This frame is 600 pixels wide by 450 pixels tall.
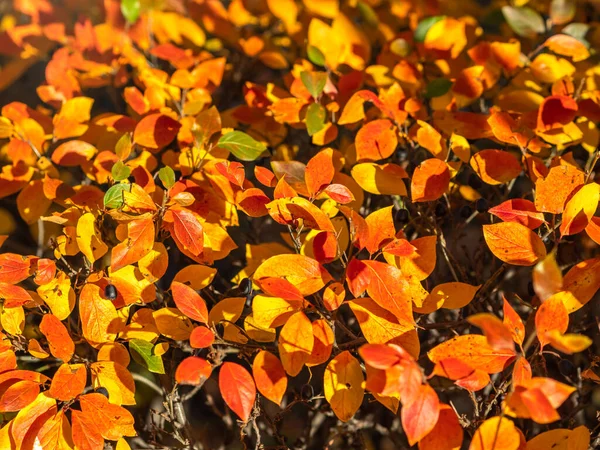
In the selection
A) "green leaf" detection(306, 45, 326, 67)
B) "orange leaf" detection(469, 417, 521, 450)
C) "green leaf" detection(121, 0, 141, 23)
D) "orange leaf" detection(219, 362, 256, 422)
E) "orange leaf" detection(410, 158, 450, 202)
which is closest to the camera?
"orange leaf" detection(469, 417, 521, 450)

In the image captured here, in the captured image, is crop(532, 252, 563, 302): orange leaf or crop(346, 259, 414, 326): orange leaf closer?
crop(532, 252, 563, 302): orange leaf

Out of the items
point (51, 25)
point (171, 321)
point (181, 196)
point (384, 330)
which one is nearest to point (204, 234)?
point (181, 196)

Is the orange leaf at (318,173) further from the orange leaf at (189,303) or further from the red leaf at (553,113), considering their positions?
the red leaf at (553,113)

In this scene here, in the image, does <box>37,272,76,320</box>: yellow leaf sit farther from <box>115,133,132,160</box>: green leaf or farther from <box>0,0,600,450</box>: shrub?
<box>115,133,132,160</box>: green leaf

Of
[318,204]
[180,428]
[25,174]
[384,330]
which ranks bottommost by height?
[180,428]

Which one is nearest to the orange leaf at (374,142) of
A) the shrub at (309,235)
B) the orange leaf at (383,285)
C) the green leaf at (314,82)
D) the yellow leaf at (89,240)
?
the shrub at (309,235)

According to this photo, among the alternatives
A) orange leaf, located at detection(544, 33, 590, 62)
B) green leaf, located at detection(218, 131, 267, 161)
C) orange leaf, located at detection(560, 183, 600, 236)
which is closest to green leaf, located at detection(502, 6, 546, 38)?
orange leaf, located at detection(544, 33, 590, 62)

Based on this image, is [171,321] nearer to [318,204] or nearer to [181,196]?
[181,196]

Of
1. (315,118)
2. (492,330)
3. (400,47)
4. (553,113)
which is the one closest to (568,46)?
(553,113)
